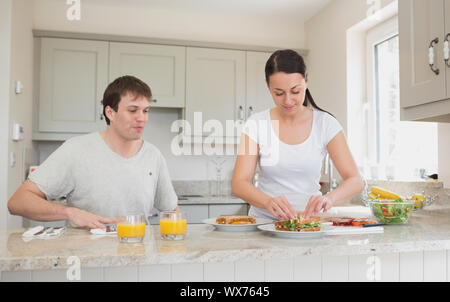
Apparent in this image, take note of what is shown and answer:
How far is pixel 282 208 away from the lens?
1356 millimetres

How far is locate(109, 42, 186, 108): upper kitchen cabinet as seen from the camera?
3.56 metres

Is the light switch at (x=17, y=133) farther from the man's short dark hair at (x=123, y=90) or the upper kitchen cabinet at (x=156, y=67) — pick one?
the man's short dark hair at (x=123, y=90)

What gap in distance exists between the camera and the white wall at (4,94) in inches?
104

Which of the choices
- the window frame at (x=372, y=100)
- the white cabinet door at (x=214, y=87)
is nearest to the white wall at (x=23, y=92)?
the white cabinet door at (x=214, y=87)

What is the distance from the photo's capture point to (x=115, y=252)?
104 centimetres

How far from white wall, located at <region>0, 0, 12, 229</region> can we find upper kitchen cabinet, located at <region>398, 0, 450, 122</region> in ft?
7.44

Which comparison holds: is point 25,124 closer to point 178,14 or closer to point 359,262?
point 178,14

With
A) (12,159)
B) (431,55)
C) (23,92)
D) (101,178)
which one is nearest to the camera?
(101,178)

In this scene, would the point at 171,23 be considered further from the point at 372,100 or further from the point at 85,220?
the point at 85,220

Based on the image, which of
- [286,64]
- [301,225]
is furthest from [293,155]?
[301,225]

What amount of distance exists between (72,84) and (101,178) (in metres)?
2.08

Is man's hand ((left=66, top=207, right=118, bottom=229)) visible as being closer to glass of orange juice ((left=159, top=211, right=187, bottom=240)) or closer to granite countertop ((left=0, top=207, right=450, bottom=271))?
granite countertop ((left=0, top=207, right=450, bottom=271))

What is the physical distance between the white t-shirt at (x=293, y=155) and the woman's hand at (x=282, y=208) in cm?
32
